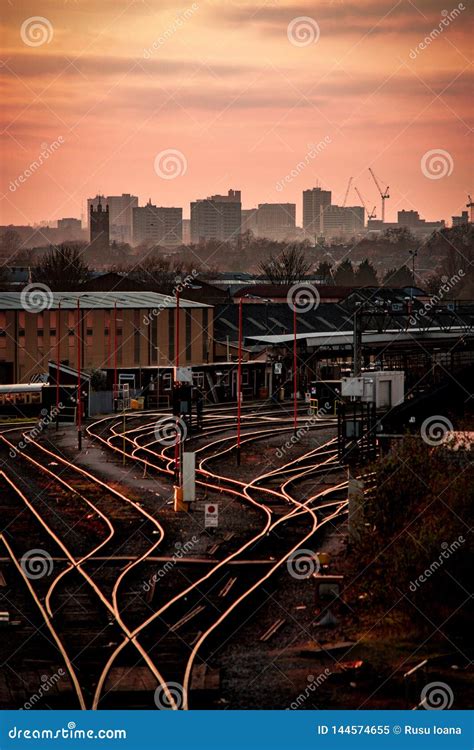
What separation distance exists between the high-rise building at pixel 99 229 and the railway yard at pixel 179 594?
14639cm

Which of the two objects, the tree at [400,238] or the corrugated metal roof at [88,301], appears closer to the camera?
the corrugated metal roof at [88,301]

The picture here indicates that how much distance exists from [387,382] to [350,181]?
5630 inches

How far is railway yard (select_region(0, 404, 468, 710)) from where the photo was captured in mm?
9625

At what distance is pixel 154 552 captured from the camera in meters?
14.2

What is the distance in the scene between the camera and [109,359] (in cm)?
3625

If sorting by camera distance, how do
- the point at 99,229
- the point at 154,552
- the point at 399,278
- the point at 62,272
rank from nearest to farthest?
the point at 154,552 → the point at 62,272 → the point at 399,278 → the point at 99,229

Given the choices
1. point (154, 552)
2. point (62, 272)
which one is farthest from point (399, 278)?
point (154, 552)

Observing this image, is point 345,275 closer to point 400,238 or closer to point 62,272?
point 62,272

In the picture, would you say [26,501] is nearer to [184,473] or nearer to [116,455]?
[184,473]

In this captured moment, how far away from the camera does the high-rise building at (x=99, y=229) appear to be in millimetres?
166125

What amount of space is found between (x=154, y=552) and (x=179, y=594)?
1920 millimetres

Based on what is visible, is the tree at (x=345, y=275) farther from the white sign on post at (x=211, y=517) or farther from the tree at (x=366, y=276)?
the white sign on post at (x=211, y=517)

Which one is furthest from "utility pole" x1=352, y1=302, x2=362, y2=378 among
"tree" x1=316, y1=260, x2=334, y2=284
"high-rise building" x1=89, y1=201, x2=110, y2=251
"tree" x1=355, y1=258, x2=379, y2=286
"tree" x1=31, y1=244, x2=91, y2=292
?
"high-rise building" x1=89, y1=201, x2=110, y2=251

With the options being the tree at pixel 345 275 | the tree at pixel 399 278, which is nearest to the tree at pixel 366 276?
the tree at pixel 345 275
